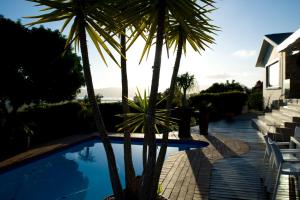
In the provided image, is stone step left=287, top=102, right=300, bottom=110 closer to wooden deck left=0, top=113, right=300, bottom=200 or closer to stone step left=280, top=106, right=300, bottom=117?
stone step left=280, top=106, right=300, bottom=117

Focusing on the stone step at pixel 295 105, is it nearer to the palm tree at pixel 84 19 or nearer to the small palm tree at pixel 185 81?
the small palm tree at pixel 185 81

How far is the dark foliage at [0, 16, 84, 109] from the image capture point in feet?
60.8

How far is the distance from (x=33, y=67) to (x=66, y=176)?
47.6 feet

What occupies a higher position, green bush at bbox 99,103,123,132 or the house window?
the house window

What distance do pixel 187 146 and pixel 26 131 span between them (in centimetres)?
643

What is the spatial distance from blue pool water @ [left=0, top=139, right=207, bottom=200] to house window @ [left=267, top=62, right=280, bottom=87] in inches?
339

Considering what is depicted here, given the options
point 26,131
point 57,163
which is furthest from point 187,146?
point 26,131

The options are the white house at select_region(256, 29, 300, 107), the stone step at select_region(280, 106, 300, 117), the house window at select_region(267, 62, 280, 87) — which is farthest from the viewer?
the house window at select_region(267, 62, 280, 87)

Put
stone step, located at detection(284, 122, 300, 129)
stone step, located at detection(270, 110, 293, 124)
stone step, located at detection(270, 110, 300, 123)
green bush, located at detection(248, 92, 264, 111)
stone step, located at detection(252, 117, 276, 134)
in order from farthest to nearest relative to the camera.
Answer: green bush, located at detection(248, 92, 264, 111) → stone step, located at detection(252, 117, 276, 134) → stone step, located at detection(270, 110, 293, 124) → stone step, located at detection(270, 110, 300, 123) → stone step, located at detection(284, 122, 300, 129)

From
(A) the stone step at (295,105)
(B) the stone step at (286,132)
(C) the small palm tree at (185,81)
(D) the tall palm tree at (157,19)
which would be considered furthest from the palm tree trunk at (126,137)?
(C) the small palm tree at (185,81)

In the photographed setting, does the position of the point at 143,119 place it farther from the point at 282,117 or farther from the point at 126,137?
the point at 282,117

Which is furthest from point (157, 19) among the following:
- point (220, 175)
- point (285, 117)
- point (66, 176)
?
point (285, 117)

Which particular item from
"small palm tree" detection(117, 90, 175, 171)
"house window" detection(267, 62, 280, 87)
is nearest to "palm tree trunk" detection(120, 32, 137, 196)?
"small palm tree" detection(117, 90, 175, 171)

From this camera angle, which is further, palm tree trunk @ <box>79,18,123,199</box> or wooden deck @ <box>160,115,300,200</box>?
wooden deck @ <box>160,115,300,200</box>
